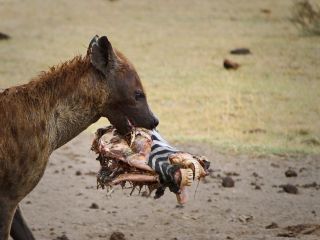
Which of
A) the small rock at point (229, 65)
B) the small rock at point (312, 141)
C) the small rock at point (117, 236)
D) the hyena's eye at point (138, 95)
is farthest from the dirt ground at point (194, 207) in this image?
the small rock at point (229, 65)

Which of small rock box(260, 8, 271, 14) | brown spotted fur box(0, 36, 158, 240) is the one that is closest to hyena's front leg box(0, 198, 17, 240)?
brown spotted fur box(0, 36, 158, 240)

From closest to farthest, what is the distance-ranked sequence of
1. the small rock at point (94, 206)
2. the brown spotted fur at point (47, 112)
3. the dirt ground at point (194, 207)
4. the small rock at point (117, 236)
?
the brown spotted fur at point (47, 112), the small rock at point (117, 236), the dirt ground at point (194, 207), the small rock at point (94, 206)

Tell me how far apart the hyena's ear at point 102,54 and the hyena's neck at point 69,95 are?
0.22ft

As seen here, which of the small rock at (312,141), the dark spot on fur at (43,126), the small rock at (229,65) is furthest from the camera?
the small rock at (229,65)

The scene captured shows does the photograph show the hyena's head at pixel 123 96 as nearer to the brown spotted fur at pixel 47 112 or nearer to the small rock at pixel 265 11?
the brown spotted fur at pixel 47 112

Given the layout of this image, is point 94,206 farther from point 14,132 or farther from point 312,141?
point 312,141

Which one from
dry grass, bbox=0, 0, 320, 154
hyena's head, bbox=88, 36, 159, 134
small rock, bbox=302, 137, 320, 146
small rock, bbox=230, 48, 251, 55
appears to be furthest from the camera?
small rock, bbox=230, 48, 251, 55

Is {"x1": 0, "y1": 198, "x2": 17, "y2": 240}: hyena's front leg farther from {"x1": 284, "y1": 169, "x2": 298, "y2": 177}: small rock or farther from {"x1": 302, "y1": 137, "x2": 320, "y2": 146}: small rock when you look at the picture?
{"x1": 302, "y1": 137, "x2": 320, "y2": 146}: small rock

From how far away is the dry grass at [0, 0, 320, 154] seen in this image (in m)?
12.6

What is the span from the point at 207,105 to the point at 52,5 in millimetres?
7509

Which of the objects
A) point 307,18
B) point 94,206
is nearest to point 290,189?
point 94,206

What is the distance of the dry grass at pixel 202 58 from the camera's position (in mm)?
12562

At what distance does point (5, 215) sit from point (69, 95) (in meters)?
0.84

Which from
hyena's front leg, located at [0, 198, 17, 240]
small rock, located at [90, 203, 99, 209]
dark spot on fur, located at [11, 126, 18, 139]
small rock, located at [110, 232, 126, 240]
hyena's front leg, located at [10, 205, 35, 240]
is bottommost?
small rock, located at [90, 203, 99, 209]
